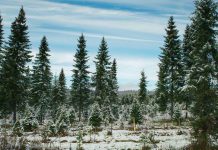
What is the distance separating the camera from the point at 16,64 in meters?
44.8

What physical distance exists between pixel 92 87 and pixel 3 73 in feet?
68.0

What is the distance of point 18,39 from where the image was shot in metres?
46.0

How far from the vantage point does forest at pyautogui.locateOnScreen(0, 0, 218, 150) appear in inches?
797

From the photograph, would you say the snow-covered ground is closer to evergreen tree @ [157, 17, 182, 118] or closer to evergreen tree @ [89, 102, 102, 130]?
evergreen tree @ [89, 102, 102, 130]

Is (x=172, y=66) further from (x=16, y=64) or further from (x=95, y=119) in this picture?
(x=16, y=64)

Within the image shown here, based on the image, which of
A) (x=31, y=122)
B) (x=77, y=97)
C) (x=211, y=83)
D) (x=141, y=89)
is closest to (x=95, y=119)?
(x=31, y=122)

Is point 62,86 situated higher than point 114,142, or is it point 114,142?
point 62,86

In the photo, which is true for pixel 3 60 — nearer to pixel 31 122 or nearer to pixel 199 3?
pixel 31 122

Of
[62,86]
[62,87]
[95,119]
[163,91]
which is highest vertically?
[62,86]

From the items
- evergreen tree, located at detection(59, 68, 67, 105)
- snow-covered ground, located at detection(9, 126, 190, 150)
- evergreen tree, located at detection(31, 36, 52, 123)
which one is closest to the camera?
snow-covered ground, located at detection(9, 126, 190, 150)

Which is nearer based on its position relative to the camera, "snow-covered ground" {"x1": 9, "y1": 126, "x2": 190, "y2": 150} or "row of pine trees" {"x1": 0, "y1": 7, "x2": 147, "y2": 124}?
"snow-covered ground" {"x1": 9, "y1": 126, "x2": 190, "y2": 150}

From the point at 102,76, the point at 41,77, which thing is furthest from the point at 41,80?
the point at 102,76

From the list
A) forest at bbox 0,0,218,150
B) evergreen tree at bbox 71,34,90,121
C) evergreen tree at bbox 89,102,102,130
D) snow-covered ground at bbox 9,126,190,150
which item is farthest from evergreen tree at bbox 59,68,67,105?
snow-covered ground at bbox 9,126,190,150

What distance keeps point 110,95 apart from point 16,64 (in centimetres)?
2686
